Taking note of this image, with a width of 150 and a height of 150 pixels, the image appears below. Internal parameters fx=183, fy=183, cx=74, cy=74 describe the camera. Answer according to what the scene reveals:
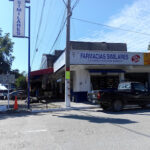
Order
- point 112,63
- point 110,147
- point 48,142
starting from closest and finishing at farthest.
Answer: point 110,147, point 48,142, point 112,63

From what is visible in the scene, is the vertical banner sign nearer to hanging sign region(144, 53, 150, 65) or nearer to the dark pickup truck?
the dark pickup truck

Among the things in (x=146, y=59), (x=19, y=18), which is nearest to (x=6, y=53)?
(x=19, y=18)

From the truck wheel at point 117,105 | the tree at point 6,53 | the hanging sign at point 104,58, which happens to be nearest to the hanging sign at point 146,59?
the hanging sign at point 104,58

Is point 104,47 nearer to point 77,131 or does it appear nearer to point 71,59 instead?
point 71,59

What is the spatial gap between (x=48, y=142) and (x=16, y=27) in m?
11.7

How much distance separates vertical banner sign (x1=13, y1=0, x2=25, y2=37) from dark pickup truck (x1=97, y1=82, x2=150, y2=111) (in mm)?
8146

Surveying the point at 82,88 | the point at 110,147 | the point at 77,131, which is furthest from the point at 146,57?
the point at 110,147

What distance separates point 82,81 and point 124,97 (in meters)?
6.52

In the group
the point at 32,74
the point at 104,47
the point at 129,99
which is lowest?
the point at 129,99

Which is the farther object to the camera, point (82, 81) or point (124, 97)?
point (82, 81)

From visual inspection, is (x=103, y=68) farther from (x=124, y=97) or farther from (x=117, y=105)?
(x=117, y=105)

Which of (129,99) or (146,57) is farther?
(146,57)

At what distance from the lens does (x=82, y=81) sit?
18.4m

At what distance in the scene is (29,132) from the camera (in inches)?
275
